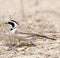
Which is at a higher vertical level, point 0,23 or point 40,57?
point 0,23

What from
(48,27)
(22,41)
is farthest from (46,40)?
(48,27)

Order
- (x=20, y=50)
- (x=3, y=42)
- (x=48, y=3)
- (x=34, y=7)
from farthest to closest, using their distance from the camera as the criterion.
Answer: (x=48, y=3) → (x=34, y=7) → (x=3, y=42) → (x=20, y=50)

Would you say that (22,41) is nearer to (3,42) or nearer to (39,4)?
(3,42)

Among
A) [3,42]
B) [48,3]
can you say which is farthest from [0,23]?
[48,3]

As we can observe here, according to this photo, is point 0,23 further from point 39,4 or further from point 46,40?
point 39,4

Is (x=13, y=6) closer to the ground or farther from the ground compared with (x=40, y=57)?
farther from the ground

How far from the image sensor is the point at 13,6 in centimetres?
1705

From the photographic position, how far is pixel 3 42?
9898mm

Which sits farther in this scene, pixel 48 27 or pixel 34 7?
pixel 34 7

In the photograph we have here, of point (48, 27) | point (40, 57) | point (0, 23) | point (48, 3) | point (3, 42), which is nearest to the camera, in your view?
point (40, 57)

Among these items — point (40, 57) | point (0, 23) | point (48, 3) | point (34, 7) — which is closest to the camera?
point (40, 57)

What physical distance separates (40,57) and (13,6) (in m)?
8.80

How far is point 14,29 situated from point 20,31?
0.67 feet

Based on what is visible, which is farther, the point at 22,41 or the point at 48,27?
the point at 48,27
